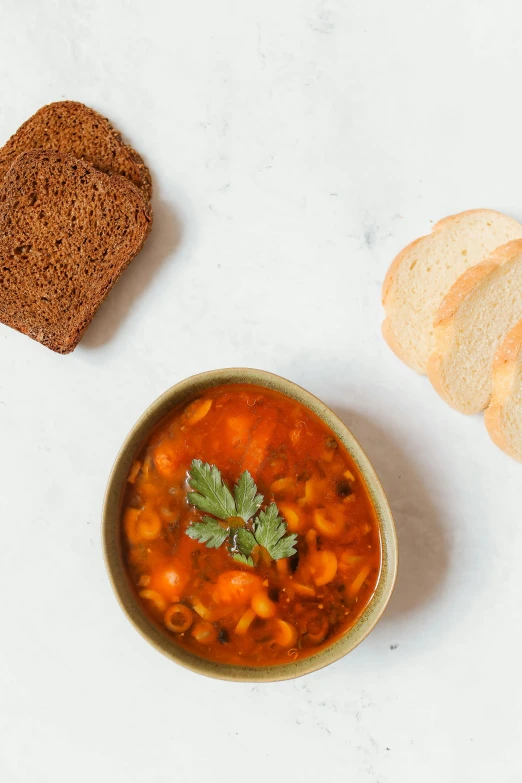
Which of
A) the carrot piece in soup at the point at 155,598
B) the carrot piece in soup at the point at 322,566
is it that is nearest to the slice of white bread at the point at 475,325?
the carrot piece in soup at the point at 322,566

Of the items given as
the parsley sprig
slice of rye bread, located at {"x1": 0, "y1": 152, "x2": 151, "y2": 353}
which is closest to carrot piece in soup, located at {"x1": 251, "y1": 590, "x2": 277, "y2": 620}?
the parsley sprig

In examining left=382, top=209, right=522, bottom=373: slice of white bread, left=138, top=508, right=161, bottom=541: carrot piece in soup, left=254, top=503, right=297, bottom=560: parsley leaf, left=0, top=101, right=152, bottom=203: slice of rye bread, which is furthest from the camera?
left=0, top=101, right=152, bottom=203: slice of rye bread

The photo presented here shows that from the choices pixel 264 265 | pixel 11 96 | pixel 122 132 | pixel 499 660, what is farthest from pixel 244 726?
pixel 11 96

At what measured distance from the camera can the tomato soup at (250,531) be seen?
2.48 metres

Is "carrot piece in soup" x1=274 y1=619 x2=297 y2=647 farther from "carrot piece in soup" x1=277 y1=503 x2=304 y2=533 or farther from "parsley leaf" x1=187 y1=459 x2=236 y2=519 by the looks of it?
"parsley leaf" x1=187 y1=459 x2=236 y2=519

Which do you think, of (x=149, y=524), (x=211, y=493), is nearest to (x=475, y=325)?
(x=211, y=493)

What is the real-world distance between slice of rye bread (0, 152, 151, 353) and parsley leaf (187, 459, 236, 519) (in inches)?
32.5

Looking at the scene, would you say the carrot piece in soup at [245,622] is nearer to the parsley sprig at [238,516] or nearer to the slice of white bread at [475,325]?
the parsley sprig at [238,516]

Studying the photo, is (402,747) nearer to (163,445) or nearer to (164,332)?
(163,445)

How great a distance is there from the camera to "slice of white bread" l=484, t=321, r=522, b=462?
262cm

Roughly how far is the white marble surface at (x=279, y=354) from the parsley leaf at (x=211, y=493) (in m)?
0.55

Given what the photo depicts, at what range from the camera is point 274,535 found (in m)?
2.45

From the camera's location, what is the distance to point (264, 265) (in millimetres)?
2863

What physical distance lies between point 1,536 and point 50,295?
1.06 m
